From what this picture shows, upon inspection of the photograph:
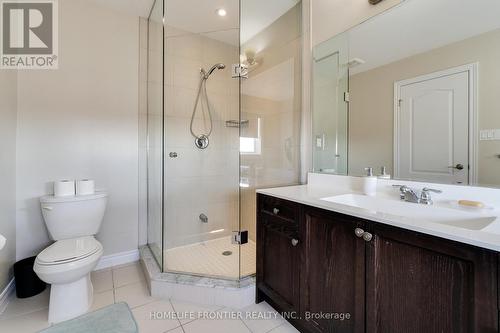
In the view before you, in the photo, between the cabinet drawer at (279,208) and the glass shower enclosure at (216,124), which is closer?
the cabinet drawer at (279,208)

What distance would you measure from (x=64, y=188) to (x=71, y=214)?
8.7 inches

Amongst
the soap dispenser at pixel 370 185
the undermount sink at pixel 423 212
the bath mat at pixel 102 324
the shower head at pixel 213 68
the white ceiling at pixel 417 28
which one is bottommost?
the bath mat at pixel 102 324

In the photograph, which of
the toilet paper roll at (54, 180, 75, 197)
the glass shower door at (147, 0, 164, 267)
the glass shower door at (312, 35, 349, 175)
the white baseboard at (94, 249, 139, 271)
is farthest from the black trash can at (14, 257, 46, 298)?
the glass shower door at (312, 35, 349, 175)

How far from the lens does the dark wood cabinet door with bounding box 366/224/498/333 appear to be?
2.15 feet

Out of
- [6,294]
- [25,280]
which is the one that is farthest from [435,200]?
[6,294]

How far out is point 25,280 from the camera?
1.63m

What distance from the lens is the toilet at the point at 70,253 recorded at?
1377 mm

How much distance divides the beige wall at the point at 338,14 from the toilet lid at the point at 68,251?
226cm

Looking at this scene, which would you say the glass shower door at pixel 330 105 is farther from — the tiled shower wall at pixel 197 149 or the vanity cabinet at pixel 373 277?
the tiled shower wall at pixel 197 149

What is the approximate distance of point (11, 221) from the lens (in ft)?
5.48

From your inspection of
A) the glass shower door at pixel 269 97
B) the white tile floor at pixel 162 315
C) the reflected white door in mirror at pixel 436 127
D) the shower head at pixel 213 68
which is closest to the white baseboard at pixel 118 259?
the white tile floor at pixel 162 315

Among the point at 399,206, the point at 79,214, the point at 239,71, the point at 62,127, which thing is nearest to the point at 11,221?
the point at 79,214

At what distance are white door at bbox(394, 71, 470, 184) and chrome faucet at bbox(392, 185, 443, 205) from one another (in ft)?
0.34

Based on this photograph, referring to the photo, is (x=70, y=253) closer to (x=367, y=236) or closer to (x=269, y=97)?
(x=367, y=236)
